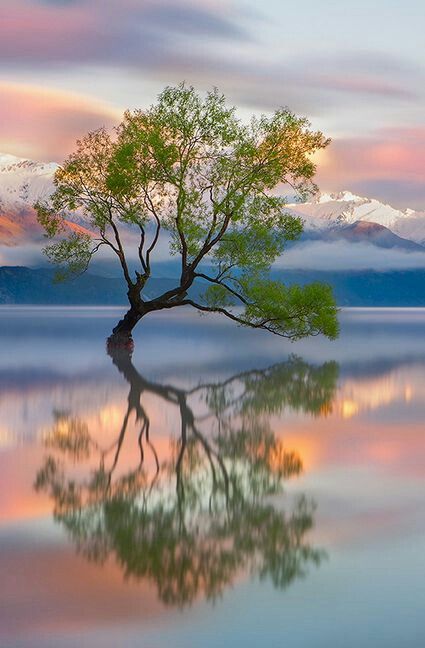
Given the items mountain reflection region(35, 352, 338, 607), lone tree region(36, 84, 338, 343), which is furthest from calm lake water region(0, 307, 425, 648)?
lone tree region(36, 84, 338, 343)

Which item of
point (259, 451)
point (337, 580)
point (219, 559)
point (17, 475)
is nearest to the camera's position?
point (337, 580)

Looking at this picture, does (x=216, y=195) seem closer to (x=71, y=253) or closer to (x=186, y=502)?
(x=71, y=253)

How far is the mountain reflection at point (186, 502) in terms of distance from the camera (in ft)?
38.1

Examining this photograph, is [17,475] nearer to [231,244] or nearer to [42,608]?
[42,608]

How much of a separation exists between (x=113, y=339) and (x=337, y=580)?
2241 inches

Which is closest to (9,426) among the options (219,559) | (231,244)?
(219,559)

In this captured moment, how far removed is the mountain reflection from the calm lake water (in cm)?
4

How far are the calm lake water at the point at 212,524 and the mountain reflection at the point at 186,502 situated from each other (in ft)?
0.13

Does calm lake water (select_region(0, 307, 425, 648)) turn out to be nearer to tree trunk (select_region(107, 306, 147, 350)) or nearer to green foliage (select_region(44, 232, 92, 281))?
green foliage (select_region(44, 232, 92, 281))

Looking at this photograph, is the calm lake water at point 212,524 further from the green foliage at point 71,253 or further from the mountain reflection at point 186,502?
the green foliage at point 71,253

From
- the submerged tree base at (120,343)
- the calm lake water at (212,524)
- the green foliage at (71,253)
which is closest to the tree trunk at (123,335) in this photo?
the submerged tree base at (120,343)

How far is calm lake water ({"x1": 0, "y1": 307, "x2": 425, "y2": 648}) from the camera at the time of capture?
9.70 metres

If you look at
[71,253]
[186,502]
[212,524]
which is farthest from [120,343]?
[212,524]

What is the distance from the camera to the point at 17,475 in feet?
57.9
